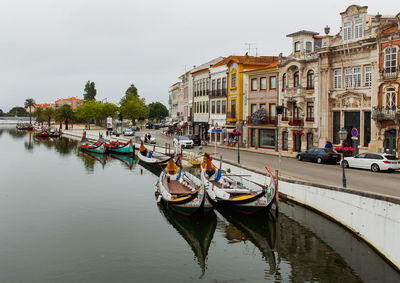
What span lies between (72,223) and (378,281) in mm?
16681

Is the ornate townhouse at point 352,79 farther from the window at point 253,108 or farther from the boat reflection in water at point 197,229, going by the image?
the boat reflection in water at point 197,229

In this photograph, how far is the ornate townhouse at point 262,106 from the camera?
182 feet

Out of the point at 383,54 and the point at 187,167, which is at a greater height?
the point at 383,54

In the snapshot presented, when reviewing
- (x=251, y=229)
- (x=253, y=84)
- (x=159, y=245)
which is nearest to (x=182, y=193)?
(x=251, y=229)

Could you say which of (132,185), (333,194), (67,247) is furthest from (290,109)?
(67,247)

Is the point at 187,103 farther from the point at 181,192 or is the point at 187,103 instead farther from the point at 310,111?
the point at 181,192

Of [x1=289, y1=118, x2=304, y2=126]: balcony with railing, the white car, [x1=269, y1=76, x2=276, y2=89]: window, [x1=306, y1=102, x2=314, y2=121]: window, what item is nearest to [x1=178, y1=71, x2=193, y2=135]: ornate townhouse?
[x1=269, y1=76, x2=276, y2=89]: window

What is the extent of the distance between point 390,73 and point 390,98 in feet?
7.46

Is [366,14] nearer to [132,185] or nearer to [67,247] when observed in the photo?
[132,185]

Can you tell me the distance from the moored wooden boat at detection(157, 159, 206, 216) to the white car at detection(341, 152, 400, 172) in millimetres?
14312

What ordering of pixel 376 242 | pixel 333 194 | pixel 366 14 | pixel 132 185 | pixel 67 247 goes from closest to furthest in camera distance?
pixel 376 242, pixel 67 247, pixel 333 194, pixel 132 185, pixel 366 14

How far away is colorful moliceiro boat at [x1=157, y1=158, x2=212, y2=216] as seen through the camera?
24438 millimetres

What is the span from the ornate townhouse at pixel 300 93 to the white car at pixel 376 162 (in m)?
12.3

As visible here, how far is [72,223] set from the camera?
24.8 meters
